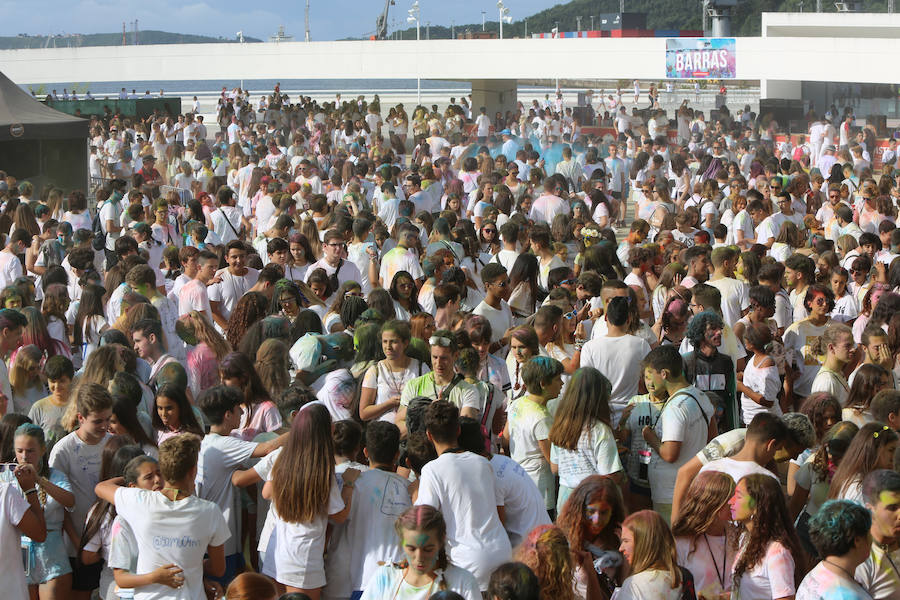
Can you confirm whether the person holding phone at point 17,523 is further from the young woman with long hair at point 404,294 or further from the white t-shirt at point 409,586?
the young woman with long hair at point 404,294

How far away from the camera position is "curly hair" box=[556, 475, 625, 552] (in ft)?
15.9

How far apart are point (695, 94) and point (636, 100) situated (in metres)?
1.77

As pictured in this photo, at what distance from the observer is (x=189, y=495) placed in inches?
200

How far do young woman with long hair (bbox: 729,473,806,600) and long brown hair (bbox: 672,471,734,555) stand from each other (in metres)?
0.13

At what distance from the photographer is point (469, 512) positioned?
507 cm

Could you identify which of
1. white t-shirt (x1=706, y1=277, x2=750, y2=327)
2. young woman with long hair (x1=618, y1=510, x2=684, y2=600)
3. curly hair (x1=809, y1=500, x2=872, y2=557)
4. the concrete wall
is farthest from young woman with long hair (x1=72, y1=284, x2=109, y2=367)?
the concrete wall

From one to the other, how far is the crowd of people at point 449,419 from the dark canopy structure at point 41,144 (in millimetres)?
9706

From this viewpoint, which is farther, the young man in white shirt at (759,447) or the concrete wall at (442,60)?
the concrete wall at (442,60)

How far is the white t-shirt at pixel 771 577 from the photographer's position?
4723mm

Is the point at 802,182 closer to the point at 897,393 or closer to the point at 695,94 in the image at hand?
the point at 897,393

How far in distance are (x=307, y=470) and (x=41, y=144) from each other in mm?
18435

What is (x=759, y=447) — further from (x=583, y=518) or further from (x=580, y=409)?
(x=583, y=518)

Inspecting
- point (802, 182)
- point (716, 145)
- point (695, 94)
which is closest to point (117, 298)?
point (802, 182)

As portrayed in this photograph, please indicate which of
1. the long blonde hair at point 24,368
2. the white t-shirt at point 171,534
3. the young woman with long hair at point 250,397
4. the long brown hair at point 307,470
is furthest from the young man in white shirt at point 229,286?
the white t-shirt at point 171,534
